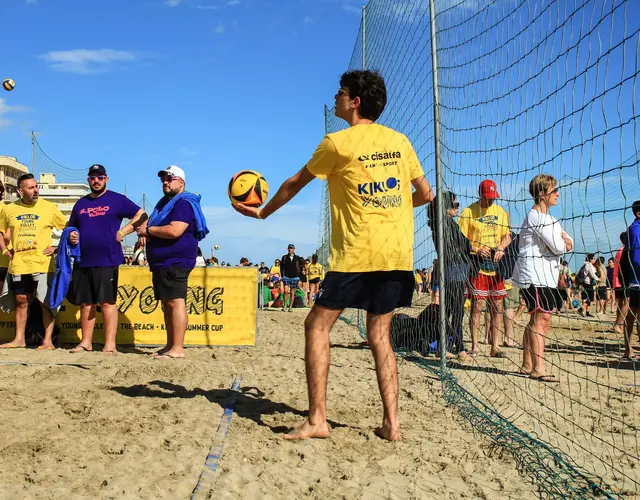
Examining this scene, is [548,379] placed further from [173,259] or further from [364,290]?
[173,259]

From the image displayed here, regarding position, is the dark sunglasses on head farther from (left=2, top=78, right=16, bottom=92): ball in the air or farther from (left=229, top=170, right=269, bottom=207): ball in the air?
(left=2, top=78, right=16, bottom=92): ball in the air

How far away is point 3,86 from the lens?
40.5 ft

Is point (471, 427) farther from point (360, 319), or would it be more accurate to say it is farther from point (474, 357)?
point (360, 319)

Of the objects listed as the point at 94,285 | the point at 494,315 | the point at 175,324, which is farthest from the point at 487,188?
the point at 94,285

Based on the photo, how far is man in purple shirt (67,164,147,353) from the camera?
6121mm

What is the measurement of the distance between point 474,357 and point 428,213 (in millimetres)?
1646

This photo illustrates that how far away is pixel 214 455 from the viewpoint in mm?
2812

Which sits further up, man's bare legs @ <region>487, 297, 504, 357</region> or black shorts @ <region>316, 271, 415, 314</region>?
black shorts @ <region>316, 271, 415, 314</region>

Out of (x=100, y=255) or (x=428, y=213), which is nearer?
(x=428, y=213)

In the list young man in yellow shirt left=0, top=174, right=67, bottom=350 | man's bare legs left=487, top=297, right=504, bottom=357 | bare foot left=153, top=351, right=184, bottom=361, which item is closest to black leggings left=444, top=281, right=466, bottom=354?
man's bare legs left=487, top=297, right=504, bottom=357

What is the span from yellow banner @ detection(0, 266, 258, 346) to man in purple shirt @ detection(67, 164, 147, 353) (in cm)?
68

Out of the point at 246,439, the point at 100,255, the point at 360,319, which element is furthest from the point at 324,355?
the point at 360,319

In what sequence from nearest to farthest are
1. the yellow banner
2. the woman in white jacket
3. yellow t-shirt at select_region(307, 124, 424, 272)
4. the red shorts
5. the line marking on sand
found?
the line marking on sand → yellow t-shirt at select_region(307, 124, 424, 272) → the woman in white jacket → the red shorts → the yellow banner

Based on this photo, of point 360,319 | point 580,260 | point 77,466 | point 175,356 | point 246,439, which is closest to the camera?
point 77,466
